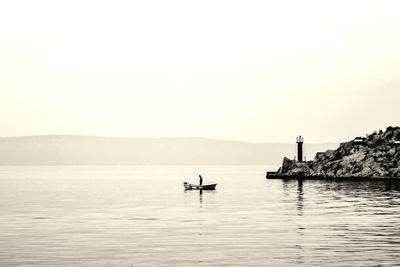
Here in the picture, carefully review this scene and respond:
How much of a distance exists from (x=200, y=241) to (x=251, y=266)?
12.9 meters

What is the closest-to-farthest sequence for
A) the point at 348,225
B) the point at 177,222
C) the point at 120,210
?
the point at 348,225 → the point at 177,222 → the point at 120,210

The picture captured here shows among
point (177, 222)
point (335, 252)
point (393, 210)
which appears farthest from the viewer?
point (393, 210)

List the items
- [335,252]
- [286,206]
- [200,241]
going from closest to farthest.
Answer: [335,252] → [200,241] → [286,206]

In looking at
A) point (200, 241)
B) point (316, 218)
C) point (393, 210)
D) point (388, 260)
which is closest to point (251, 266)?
point (388, 260)

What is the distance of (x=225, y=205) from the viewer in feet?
335

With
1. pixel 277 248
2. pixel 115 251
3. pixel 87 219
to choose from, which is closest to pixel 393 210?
pixel 87 219

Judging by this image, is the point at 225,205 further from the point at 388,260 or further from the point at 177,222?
the point at 388,260

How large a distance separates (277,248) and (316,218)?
27756 mm

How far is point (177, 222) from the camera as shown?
72.8 m

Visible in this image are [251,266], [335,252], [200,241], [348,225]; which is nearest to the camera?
[251,266]

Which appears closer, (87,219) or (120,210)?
(87,219)

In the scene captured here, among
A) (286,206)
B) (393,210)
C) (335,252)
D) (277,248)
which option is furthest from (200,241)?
(286,206)

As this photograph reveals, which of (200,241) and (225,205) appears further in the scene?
(225,205)

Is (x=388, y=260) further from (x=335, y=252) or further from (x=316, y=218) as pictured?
(x=316, y=218)
